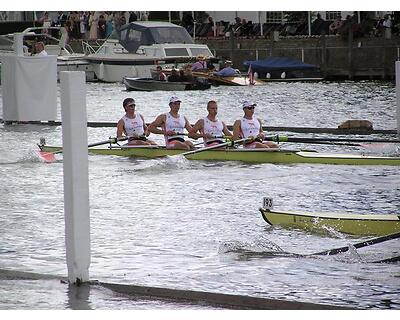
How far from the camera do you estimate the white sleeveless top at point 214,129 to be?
53.9 feet

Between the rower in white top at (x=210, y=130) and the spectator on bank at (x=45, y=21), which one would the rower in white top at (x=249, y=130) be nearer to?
A: the rower in white top at (x=210, y=130)

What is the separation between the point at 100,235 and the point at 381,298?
384 cm

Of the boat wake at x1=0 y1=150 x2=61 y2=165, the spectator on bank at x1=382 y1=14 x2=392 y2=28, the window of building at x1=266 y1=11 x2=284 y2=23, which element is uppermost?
the window of building at x1=266 y1=11 x2=284 y2=23

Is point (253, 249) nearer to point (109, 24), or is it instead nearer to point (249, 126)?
point (249, 126)

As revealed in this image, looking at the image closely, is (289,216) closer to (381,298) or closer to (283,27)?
(381,298)

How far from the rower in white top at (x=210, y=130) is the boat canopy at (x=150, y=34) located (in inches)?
839

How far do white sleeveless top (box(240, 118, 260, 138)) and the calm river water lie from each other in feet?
1.60

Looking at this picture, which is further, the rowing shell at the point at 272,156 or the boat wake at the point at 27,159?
the boat wake at the point at 27,159

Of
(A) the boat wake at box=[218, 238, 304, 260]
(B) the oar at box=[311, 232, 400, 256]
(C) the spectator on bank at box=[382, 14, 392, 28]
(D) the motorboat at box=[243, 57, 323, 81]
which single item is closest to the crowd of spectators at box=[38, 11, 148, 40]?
(D) the motorboat at box=[243, 57, 323, 81]

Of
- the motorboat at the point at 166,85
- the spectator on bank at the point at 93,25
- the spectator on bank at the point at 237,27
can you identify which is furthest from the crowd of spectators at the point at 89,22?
the motorboat at the point at 166,85

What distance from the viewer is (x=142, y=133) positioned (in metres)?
17.3

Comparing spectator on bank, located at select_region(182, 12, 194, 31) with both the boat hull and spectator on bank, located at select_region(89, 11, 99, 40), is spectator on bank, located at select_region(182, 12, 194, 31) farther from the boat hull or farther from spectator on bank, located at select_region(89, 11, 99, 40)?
the boat hull

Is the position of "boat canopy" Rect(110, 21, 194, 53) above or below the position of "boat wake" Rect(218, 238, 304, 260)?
above

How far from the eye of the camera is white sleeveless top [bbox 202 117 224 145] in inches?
647
